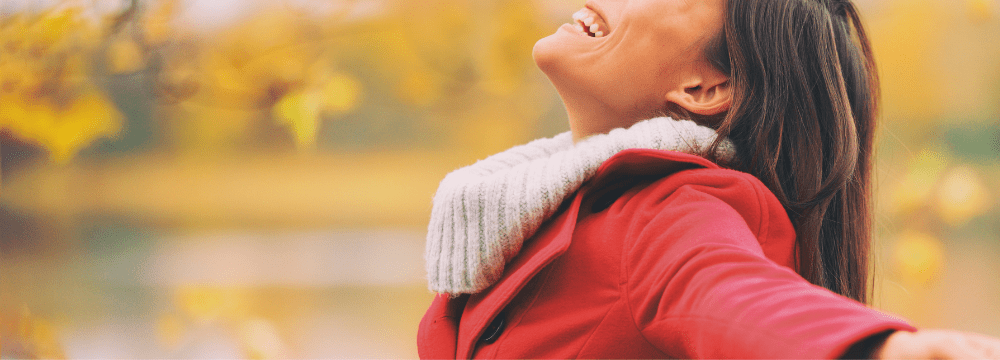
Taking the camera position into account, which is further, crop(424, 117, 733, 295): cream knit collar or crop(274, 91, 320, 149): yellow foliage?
crop(274, 91, 320, 149): yellow foliage

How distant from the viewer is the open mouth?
2.75 feet

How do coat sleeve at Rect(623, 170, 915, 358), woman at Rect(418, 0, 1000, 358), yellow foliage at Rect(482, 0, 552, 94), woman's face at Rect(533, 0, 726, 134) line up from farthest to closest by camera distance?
yellow foliage at Rect(482, 0, 552, 94), woman's face at Rect(533, 0, 726, 134), woman at Rect(418, 0, 1000, 358), coat sleeve at Rect(623, 170, 915, 358)

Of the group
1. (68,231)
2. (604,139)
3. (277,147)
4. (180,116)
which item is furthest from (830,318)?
(68,231)

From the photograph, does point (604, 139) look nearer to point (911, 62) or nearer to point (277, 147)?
point (277, 147)

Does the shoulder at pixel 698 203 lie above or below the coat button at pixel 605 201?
below

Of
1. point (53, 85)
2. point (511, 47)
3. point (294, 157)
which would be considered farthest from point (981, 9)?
point (53, 85)

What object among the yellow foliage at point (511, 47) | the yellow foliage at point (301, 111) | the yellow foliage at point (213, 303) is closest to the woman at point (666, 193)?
the yellow foliage at point (511, 47)

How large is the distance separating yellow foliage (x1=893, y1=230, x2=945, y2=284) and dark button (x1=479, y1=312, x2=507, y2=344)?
1480mm

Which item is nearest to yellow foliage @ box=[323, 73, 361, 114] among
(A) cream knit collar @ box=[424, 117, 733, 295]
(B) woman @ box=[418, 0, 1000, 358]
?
(B) woman @ box=[418, 0, 1000, 358]

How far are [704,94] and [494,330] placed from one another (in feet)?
1.30

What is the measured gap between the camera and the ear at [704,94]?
80cm

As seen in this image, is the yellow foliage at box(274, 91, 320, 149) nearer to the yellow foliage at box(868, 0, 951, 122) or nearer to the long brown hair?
the long brown hair

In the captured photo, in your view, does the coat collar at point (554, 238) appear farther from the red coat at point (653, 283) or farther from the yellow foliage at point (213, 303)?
the yellow foliage at point (213, 303)

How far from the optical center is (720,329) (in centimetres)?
43
